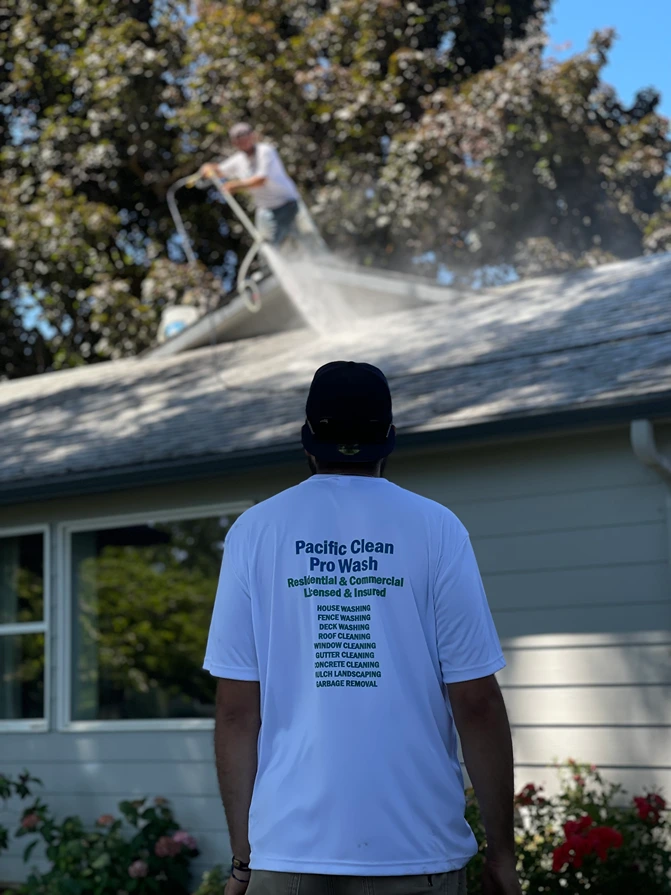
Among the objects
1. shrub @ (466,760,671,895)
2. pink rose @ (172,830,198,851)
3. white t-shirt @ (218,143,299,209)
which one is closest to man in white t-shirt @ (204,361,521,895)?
shrub @ (466,760,671,895)

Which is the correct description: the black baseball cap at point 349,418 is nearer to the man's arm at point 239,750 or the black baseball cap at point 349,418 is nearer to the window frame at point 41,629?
the man's arm at point 239,750

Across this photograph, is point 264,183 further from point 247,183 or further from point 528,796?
point 528,796

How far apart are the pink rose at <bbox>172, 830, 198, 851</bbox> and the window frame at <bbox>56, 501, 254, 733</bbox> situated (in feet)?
1.95

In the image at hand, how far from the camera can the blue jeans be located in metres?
11.4

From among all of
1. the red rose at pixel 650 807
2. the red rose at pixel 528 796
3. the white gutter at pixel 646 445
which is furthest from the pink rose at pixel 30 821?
the white gutter at pixel 646 445

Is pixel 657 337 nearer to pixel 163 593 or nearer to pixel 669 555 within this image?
pixel 669 555

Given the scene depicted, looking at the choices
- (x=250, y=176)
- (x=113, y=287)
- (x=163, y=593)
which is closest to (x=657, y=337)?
(x=250, y=176)

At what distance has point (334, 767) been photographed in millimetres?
2018

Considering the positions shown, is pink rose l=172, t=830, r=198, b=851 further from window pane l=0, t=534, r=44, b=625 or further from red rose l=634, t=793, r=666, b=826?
red rose l=634, t=793, r=666, b=826

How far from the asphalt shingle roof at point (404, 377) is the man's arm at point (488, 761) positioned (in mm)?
3482

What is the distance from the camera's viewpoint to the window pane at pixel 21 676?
766 cm

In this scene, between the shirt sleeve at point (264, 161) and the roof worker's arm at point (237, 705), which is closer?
the roof worker's arm at point (237, 705)

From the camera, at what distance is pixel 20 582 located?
310 inches

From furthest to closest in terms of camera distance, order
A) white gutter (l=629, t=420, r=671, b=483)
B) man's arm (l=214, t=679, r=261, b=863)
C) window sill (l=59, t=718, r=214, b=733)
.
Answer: window sill (l=59, t=718, r=214, b=733), white gutter (l=629, t=420, r=671, b=483), man's arm (l=214, t=679, r=261, b=863)
